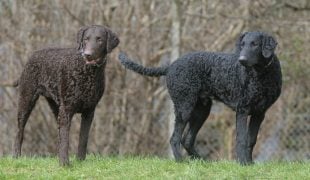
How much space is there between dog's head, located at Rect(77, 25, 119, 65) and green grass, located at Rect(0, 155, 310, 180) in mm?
1172

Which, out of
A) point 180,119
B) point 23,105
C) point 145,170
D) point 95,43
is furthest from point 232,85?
point 23,105

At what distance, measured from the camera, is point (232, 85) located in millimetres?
8242

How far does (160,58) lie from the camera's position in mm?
12180

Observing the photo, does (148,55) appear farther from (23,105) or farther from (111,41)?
(111,41)

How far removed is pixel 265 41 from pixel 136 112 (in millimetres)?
4697

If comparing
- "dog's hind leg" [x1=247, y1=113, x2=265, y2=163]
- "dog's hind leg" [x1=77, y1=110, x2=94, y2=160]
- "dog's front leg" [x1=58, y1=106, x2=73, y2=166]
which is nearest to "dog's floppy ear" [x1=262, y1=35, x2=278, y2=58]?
"dog's hind leg" [x1=247, y1=113, x2=265, y2=163]

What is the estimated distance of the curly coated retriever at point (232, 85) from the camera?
7949mm

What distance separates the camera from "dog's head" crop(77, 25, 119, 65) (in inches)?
310

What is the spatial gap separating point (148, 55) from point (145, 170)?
14.8ft

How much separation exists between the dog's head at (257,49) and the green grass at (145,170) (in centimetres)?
112

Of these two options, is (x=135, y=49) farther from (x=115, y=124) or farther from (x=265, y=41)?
(x=265, y=41)

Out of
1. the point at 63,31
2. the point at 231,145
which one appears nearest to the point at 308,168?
the point at 231,145

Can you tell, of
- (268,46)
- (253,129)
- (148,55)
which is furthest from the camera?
(148,55)

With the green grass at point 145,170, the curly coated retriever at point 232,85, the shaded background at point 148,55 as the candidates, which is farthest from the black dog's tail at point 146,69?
the shaded background at point 148,55
